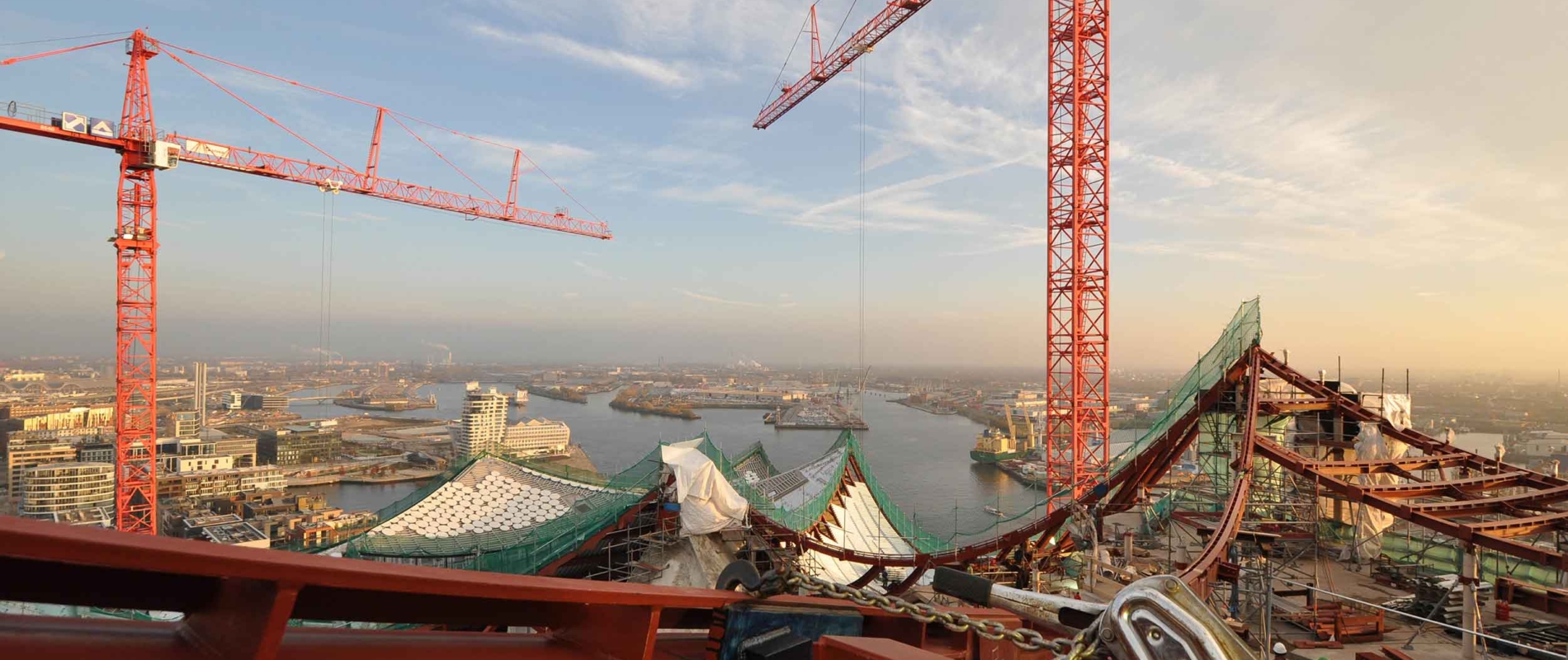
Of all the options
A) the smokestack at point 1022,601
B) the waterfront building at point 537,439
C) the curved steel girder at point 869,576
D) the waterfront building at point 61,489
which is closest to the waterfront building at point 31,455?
the waterfront building at point 61,489

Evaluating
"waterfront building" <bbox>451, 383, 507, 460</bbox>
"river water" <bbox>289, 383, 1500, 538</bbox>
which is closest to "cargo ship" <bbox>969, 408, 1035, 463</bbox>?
"river water" <bbox>289, 383, 1500, 538</bbox>

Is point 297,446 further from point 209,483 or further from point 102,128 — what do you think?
point 102,128

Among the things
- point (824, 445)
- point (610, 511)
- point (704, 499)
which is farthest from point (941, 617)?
point (824, 445)

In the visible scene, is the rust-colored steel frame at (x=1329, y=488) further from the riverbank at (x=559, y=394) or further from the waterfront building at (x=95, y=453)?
the riverbank at (x=559, y=394)

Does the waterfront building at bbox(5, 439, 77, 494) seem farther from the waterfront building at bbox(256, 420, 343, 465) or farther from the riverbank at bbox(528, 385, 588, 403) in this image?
the riverbank at bbox(528, 385, 588, 403)

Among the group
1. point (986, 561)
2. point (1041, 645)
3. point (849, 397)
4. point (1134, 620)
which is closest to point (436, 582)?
point (1041, 645)
